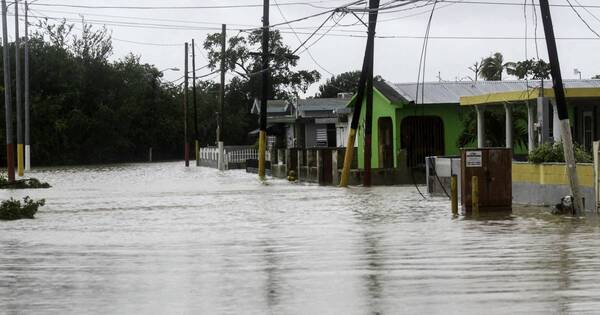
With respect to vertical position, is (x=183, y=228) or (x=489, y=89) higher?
(x=489, y=89)

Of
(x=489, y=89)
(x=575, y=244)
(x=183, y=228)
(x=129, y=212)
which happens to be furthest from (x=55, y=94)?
(x=575, y=244)

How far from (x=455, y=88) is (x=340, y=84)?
82.6 m

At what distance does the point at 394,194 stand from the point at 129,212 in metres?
9.53

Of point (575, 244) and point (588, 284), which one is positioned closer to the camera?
point (588, 284)

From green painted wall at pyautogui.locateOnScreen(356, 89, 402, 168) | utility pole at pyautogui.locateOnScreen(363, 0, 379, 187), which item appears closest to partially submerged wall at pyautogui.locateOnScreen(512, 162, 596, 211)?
utility pole at pyautogui.locateOnScreen(363, 0, 379, 187)

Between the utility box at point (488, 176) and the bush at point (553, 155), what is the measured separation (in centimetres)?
152

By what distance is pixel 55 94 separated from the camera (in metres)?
86.5

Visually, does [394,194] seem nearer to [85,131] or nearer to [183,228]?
[183,228]

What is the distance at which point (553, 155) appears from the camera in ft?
84.2

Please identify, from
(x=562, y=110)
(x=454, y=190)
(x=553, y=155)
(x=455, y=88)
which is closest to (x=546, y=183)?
(x=553, y=155)

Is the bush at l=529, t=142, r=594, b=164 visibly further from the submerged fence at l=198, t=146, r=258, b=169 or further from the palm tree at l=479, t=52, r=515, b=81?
the palm tree at l=479, t=52, r=515, b=81

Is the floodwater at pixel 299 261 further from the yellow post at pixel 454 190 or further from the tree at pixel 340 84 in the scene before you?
the tree at pixel 340 84

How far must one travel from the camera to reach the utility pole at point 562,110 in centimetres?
2278

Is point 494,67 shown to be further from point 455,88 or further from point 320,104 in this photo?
point 455,88
